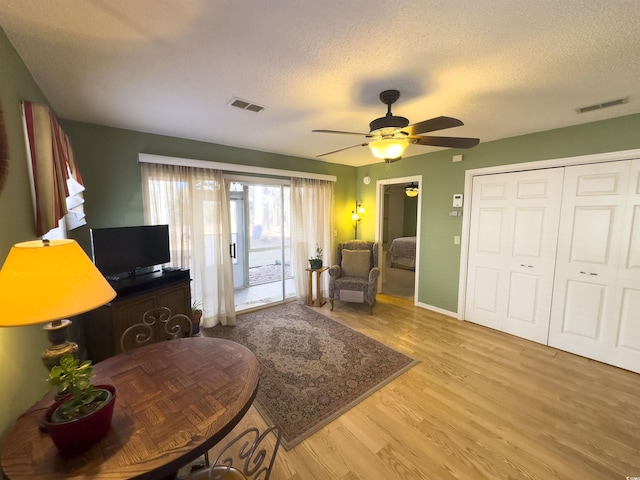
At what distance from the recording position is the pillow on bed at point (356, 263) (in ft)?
14.2

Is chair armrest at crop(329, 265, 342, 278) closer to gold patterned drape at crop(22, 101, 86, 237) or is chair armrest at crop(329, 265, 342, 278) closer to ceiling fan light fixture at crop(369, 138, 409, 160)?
ceiling fan light fixture at crop(369, 138, 409, 160)

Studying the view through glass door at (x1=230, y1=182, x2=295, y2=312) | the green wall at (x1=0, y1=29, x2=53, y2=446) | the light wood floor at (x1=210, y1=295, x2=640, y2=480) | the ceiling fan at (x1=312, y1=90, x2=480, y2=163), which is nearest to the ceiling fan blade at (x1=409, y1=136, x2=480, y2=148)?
the ceiling fan at (x1=312, y1=90, x2=480, y2=163)

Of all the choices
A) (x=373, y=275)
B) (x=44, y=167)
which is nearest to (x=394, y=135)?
(x=44, y=167)

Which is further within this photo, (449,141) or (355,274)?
(355,274)

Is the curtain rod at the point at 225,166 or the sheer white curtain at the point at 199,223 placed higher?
the curtain rod at the point at 225,166

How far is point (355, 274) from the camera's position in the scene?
172 inches

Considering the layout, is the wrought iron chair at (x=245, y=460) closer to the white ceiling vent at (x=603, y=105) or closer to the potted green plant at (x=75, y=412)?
the potted green plant at (x=75, y=412)

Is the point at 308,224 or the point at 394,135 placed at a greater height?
the point at 394,135

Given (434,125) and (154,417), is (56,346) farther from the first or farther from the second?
(434,125)

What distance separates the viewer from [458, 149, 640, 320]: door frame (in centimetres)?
254

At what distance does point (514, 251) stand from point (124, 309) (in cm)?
439

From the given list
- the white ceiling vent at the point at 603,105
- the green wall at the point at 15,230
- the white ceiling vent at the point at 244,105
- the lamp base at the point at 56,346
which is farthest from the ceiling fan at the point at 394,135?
the lamp base at the point at 56,346

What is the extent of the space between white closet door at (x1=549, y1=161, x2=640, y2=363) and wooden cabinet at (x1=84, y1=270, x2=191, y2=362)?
4.33 m

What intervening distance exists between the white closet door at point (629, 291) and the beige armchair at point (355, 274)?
257 cm
